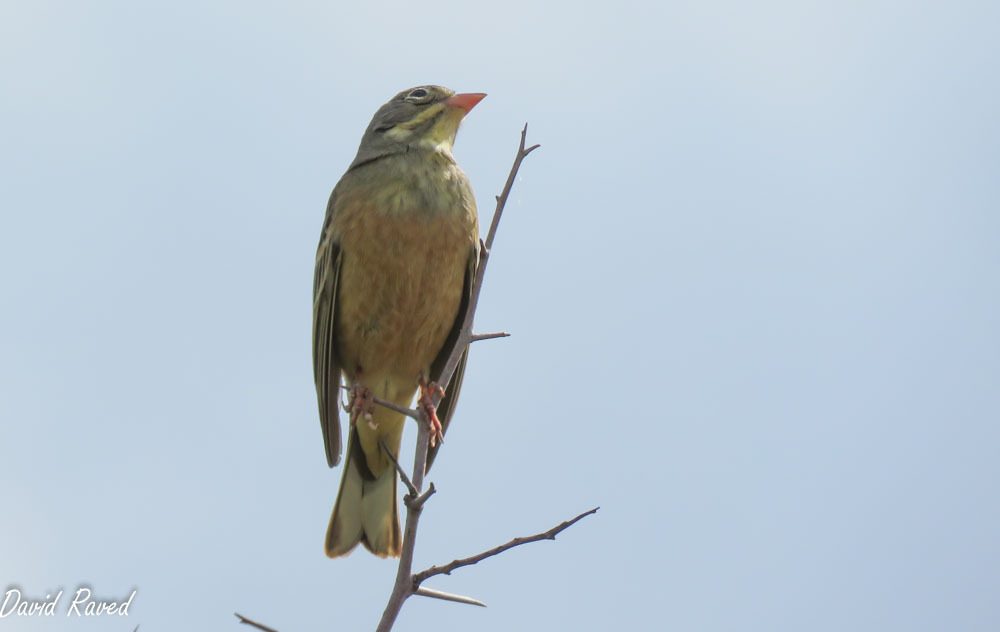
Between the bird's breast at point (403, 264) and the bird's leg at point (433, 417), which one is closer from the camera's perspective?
the bird's leg at point (433, 417)

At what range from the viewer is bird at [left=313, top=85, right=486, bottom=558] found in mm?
5766

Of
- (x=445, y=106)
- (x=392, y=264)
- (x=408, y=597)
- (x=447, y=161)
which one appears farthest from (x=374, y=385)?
(x=408, y=597)

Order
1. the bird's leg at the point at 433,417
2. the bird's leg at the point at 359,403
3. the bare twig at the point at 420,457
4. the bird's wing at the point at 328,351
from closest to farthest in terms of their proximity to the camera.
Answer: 1. the bare twig at the point at 420,457
2. the bird's leg at the point at 433,417
3. the bird's leg at the point at 359,403
4. the bird's wing at the point at 328,351

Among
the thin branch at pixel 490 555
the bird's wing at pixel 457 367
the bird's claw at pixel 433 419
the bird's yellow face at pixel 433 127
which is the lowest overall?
the thin branch at pixel 490 555

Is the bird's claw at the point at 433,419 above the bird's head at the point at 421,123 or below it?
below

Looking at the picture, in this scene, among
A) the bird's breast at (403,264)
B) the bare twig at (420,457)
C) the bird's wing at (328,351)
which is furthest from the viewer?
the bird's wing at (328,351)

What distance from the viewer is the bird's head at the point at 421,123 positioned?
6.38 metres

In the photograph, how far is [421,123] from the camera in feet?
21.3

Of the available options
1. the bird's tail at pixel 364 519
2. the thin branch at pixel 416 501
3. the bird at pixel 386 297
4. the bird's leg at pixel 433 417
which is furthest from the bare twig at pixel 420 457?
the bird's tail at pixel 364 519

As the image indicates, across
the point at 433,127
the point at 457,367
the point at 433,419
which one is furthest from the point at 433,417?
the point at 433,127

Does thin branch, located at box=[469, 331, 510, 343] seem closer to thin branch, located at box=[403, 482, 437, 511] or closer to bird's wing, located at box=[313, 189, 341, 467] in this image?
thin branch, located at box=[403, 482, 437, 511]

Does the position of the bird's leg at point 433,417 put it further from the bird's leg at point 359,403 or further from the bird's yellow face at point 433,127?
the bird's yellow face at point 433,127

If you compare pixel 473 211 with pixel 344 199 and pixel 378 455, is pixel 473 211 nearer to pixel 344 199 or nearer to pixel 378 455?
pixel 344 199

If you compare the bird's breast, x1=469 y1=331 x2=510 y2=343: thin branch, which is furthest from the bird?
x1=469 y1=331 x2=510 y2=343: thin branch
